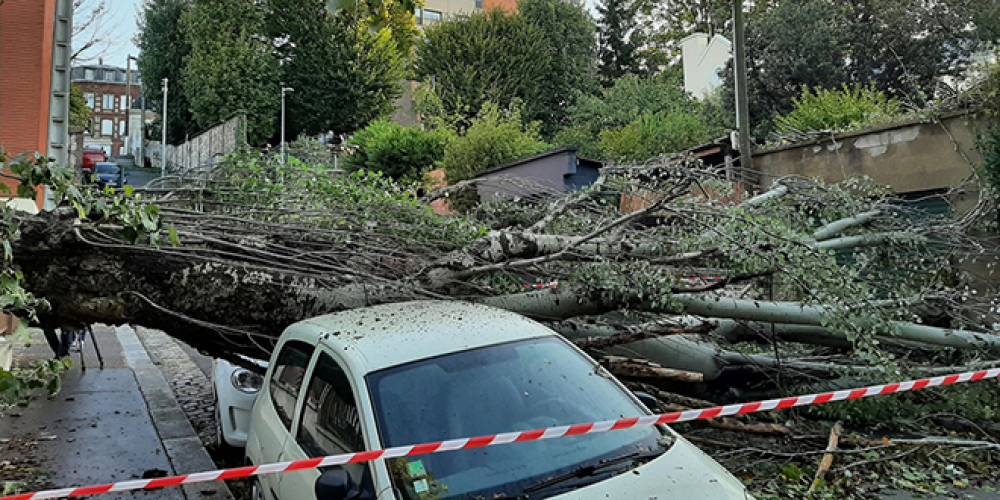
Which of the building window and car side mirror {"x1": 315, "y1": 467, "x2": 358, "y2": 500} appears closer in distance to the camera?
car side mirror {"x1": 315, "y1": 467, "x2": 358, "y2": 500}

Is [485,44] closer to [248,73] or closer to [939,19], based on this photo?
[248,73]

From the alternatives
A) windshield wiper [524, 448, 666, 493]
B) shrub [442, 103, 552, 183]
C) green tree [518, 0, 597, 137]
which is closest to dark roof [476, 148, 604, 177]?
shrub [442, 103, 552, 183]

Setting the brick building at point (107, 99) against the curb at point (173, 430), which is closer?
the curb at point (173, 430)

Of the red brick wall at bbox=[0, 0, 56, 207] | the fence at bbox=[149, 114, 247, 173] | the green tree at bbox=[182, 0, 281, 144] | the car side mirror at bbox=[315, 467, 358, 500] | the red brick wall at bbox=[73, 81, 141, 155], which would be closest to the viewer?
the car side mirror at bbox=[315, 467, 358, 500]

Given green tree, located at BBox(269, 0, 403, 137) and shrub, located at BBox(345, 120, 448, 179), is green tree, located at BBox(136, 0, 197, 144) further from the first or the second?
shrub, located at BBox(345, 120, 448, 179)

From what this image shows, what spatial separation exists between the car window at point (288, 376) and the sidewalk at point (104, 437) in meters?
1.74

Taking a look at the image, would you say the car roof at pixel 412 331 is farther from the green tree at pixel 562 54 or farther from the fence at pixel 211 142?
the green tree at pixel 562 54

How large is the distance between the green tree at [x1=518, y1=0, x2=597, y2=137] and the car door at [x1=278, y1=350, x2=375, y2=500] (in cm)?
3513

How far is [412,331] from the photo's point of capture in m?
3.50

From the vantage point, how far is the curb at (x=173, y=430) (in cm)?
537

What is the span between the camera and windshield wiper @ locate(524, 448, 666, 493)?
2.76 m

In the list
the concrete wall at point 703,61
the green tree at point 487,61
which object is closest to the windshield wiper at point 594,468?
the concrete wall at point 703,61

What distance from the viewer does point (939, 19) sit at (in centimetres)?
2553

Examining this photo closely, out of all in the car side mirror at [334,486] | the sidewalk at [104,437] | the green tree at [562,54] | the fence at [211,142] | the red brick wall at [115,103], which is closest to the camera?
the car side mirror at [334,486]
